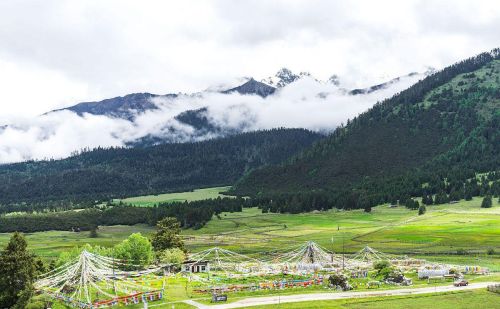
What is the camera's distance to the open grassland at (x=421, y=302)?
89750mm

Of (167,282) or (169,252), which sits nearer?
(167,282)

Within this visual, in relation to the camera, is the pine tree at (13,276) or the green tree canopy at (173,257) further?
the green tree canopy at (173,257)

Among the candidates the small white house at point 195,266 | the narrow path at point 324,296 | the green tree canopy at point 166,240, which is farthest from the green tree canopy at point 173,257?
the narrow path at point 324,296

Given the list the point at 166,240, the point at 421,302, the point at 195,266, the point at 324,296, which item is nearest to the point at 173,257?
the point at 195,266

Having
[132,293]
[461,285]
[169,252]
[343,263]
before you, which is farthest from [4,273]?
[461,285]

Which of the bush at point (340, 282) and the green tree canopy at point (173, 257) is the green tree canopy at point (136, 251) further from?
the bush at point (340, 282)

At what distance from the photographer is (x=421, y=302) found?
305 feet

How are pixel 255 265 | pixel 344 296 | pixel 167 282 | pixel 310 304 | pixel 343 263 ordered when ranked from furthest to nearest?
pixel 255 265 → pixel 343 263 → pixel 167 282 → pixel 344 296 → pixel 310 304

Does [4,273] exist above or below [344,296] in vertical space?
above

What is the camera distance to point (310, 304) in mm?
91875

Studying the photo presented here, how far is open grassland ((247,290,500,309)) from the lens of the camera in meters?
89.8

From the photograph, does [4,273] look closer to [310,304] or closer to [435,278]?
[310,304]

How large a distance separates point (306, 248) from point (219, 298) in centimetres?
5178

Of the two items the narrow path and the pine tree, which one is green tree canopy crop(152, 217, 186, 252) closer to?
the narrow path
